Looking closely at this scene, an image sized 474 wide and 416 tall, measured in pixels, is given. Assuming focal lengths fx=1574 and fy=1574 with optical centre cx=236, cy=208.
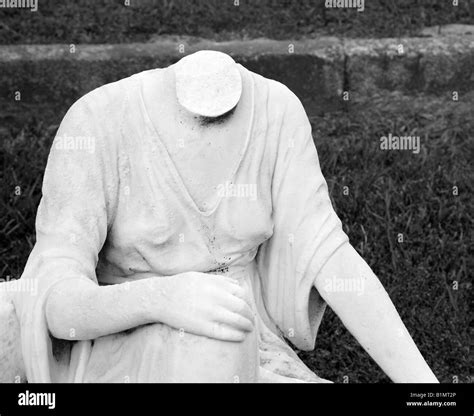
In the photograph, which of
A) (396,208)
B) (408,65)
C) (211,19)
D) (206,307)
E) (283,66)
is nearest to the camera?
(206,307)

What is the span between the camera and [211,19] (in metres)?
9.07

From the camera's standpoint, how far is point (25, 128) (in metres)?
8.59

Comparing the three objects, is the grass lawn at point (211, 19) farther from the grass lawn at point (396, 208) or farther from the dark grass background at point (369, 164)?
the grass lawn at point (396, 208)

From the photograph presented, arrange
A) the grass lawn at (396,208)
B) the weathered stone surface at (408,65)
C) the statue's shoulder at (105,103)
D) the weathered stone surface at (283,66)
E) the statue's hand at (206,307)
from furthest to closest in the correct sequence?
the weathered stone surface at (408,65) < the weathered stone surface at (283,66) < the grass lawn at (396,208) < the statue's shoulder at (105,103) < the statue's hand at (206,307)

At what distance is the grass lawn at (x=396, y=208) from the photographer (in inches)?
284

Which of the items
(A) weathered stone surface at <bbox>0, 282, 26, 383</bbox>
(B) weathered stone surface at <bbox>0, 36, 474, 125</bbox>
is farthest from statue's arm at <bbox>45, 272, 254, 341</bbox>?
(B) weathered stone surface at <bbox>0, 36, 474, 125</bbox>

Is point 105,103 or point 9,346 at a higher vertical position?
point 105,103

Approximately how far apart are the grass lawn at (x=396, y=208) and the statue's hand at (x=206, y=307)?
96.1 inches

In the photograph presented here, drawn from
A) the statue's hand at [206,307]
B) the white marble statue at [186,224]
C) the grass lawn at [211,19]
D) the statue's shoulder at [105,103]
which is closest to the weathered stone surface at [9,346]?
the white marble statue at [186,224]

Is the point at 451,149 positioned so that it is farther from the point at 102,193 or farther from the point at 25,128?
the point at 102,193

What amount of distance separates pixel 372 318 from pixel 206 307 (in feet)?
2.06

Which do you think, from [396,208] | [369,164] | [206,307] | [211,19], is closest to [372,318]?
[206,307]

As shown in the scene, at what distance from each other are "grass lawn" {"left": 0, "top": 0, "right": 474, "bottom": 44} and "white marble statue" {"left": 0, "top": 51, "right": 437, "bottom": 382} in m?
3.98

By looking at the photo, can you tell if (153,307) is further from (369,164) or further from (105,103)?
(369,164)
